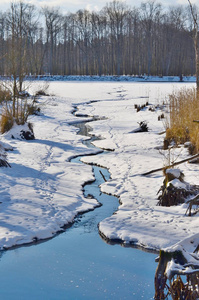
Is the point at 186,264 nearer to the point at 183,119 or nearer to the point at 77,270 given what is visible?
the point at 77,270

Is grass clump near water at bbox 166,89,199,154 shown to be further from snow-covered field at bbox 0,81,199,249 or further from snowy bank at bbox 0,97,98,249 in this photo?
snowy bank at bbox 0,97,98,249

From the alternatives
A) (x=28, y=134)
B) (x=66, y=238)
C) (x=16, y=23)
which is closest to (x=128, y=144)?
(x=28, y=134)

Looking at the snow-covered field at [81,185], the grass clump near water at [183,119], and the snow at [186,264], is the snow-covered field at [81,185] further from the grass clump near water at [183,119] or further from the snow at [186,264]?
the snow at [186,264]

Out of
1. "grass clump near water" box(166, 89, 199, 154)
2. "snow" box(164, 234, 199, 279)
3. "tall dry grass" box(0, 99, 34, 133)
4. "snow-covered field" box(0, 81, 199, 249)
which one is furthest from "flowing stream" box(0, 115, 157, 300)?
"tall dry grass" box(0, 99, 34, 133)

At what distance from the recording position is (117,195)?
285 inches

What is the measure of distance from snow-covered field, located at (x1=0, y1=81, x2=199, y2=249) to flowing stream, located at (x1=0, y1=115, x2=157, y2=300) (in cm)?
26

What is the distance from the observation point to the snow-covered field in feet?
18.3

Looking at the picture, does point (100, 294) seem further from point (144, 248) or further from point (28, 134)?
point (28, 134)

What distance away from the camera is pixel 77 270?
15.0ft

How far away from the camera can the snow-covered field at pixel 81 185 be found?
219 inches

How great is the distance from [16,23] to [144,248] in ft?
31.5

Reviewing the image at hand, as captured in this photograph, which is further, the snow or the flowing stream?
the flowing stream

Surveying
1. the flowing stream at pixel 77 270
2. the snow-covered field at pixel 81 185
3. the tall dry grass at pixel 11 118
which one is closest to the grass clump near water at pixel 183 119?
the snow-covered field at pixel 81 185

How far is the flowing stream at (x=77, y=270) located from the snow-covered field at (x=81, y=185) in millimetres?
259
